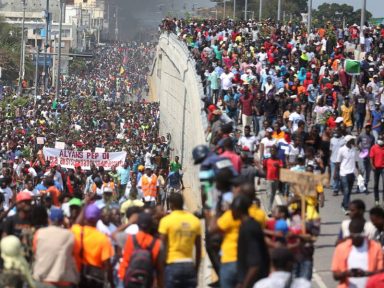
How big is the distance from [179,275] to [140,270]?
446mm

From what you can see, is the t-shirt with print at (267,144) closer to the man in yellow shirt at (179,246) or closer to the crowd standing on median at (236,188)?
the crowd standing on median at (236,188)

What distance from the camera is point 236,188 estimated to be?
1393cm

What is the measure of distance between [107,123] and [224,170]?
195ft

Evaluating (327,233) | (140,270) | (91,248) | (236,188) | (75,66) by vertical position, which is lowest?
(327,233)

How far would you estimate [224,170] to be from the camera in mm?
14461

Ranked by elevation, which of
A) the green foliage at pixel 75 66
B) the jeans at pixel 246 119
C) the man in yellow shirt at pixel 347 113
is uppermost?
the green foliage at pixel 75 66

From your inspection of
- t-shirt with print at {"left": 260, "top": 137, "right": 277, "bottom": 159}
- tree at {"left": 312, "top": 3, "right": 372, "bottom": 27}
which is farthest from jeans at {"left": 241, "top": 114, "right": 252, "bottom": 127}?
tree at {"left": 312, "top": 3, "right": 372, "bottom": 27}

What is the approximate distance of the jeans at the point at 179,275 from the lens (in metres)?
14.1

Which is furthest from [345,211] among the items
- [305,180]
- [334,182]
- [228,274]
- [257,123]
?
[228,274]

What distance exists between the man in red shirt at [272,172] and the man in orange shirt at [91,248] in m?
8.50

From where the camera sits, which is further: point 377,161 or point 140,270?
point 377,161

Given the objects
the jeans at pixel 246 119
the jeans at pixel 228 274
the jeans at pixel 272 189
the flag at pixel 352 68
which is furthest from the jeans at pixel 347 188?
the flag at pixel 352 68

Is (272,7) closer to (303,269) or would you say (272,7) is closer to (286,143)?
(286,143)

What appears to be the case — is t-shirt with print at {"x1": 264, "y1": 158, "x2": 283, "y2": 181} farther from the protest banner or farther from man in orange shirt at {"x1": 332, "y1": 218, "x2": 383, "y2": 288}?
the protest banner
